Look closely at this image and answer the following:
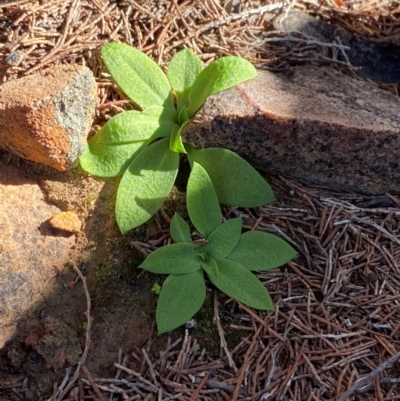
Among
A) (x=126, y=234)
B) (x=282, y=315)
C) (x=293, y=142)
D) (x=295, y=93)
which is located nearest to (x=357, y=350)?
(x=282, y=315)

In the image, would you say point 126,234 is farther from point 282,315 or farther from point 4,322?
point 282,315

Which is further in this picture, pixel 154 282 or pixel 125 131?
pixel 125 131

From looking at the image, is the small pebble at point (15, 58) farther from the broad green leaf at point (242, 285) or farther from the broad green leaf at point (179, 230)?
the broad green leaf at point (242, 285)

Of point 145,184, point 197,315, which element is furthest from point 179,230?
point 197,315

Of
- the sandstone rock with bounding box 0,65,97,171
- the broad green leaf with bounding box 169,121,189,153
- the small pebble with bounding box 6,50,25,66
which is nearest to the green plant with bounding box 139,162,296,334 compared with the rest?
the broad green leaf with bounding box 169,121,189,153

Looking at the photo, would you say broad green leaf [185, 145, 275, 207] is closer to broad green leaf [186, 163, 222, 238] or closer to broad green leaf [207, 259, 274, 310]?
broad green leaf [186, 163, 222, 238]

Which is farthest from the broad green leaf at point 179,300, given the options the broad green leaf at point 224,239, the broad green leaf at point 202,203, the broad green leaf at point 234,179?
the broad green leaf at point 234,179
